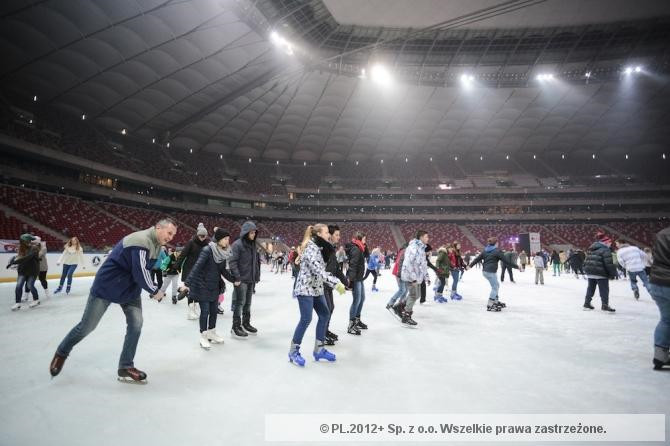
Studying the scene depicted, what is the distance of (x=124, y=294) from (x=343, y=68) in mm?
34880

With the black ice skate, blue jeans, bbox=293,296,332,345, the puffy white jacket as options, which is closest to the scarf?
blue jeans, bbox=293,296,332,345

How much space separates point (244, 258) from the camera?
209 inches

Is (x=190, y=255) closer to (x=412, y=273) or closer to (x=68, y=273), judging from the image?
(x=412, y=273)

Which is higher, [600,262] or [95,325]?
[600,262]

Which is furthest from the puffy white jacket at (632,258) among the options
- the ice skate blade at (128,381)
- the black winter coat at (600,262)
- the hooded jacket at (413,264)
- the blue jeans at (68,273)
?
the blue jeans at (68,273)

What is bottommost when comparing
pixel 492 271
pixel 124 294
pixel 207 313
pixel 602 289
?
pixel 207 313

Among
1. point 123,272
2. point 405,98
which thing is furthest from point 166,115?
point 123,272

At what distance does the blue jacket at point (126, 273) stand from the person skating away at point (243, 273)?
1761 mm

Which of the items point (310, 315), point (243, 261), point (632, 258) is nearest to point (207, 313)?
point (243, 261)

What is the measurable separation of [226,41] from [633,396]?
99.3ft

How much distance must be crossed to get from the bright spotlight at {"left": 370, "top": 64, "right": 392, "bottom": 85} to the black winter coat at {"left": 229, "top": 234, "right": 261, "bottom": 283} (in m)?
32.7

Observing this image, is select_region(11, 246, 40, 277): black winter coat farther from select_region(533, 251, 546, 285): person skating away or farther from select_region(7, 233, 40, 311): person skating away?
select_region(533, 251, 546, 285): person skating away

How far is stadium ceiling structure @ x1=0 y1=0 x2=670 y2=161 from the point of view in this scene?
23172 mm

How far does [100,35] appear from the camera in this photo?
22.8 m
